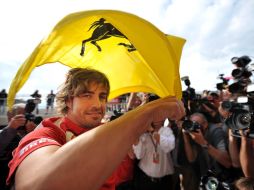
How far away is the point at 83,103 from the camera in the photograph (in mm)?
1520

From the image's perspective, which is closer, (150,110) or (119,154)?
(119,154)

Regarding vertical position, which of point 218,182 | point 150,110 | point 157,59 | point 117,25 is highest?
point 117,25

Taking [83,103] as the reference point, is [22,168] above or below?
below

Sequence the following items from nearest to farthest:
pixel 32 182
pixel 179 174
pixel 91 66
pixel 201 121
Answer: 1. pixel 32 182
2. pixel 91 66
3. pixel 201 121
4. pixel 179 174

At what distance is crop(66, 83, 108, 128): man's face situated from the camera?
1.52 m

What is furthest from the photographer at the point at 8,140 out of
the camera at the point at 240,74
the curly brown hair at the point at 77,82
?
the camera at the point at 240,74

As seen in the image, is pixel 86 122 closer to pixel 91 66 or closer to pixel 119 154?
pixel 91 66

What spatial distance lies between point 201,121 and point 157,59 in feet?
10.5

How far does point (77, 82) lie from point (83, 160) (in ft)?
2.70

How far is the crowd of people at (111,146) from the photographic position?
2.67 ft

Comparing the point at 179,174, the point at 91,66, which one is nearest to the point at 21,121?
the point at 91,66

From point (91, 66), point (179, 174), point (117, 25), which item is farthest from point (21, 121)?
point (117, 25)

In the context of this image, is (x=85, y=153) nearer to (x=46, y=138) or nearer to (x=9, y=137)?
(x=46, y=138)

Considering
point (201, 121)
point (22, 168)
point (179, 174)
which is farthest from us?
point (179, 174)
